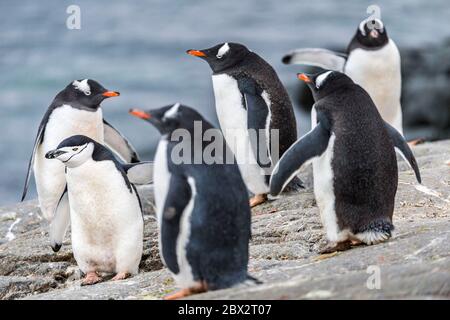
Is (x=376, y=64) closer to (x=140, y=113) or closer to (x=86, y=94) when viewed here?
(x=86, y=94)

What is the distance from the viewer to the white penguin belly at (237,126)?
7.28 metres

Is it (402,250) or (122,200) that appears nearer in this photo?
(402,250)

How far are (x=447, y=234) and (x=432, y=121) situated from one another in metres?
9.88

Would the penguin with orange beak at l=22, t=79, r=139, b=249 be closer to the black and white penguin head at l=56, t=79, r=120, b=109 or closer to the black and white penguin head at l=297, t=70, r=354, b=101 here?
the black and white penguin head at l=56, t=79, r=120, b=109

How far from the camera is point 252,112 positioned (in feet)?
23.4

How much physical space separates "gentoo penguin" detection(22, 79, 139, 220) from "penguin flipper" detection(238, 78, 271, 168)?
105 centimetres

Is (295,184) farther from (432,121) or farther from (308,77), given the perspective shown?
(432,121)

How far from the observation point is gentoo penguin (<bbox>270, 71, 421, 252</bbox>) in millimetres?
5297

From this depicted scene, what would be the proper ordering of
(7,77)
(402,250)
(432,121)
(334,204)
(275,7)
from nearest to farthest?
1. (402,250)
2. (334,204)
3. (432,121)
4. (7,77)
5. (275,7)

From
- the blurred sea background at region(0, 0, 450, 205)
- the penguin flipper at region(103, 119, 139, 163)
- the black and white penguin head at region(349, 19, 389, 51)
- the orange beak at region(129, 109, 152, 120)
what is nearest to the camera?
the orange beak at region(129, 109, 152, 120)

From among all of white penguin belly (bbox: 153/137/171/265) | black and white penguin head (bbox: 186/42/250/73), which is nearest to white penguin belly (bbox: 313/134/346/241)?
white penguin belly (bbox: 153/137/171/265)

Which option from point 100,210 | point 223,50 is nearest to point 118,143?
point 223,50
